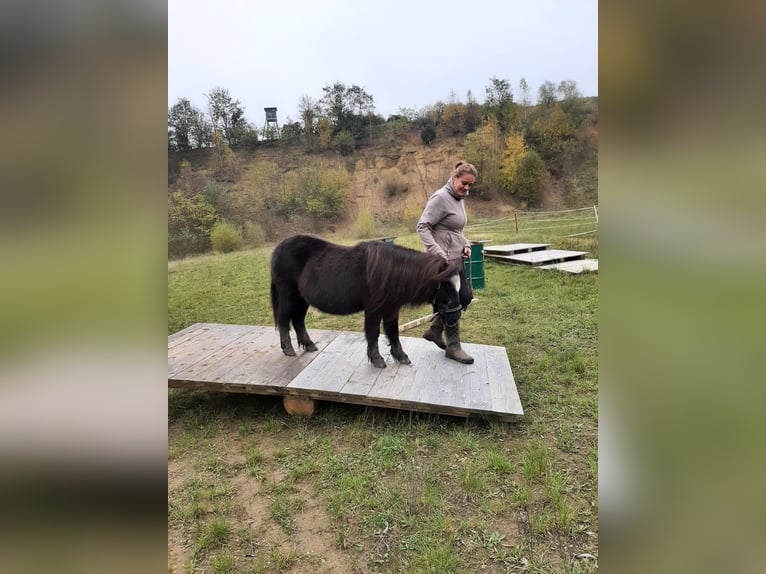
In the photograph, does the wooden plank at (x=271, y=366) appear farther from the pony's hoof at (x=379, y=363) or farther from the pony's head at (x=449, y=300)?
the pony's head at (x=449, y=300)

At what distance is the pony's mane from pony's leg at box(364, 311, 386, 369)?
0.15 m

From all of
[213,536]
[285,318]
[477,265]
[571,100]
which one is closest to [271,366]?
[285,318]

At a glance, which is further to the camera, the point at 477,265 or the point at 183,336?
the point at 477,265

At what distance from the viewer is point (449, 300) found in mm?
3293

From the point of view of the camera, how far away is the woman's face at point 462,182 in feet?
10.2

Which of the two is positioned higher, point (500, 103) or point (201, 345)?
A: point (500, 103)

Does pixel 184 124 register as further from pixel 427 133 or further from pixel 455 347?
pixel 455 347

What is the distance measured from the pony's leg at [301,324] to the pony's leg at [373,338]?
712 mm

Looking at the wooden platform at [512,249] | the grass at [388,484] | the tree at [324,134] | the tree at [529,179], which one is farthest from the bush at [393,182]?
the grass at [388,484]

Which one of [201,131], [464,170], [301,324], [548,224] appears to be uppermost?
[201,131]

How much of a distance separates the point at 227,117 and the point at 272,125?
2017 millimetres

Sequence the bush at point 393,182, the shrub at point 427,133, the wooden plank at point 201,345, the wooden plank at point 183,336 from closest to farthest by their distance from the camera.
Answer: the wooden plank at point 201,345 → the wooden plank at point 183,336 → the bush at point 393,182 → the shrub at point 427,133

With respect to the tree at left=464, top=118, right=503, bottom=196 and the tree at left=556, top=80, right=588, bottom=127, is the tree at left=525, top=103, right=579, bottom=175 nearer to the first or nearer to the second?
the tree at left=556, top=80, right=588, bottom=127

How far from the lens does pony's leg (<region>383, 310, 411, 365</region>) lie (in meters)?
3.33
